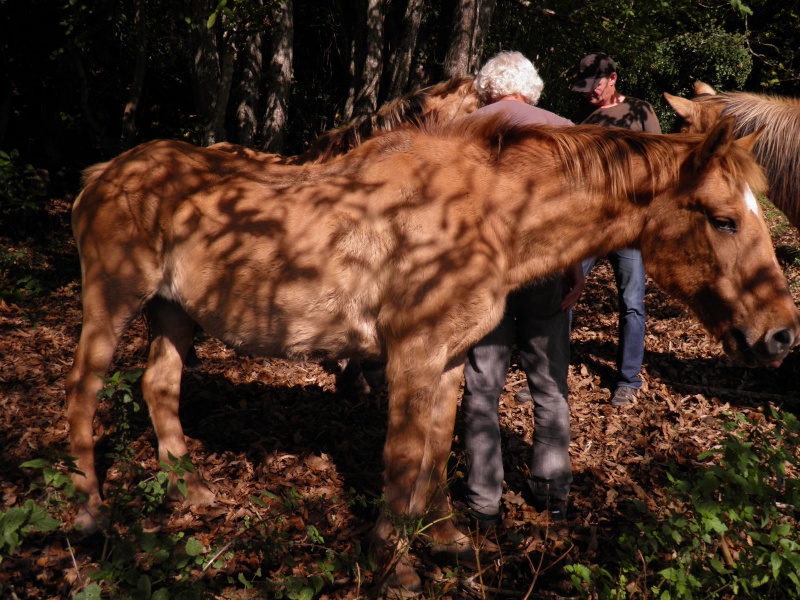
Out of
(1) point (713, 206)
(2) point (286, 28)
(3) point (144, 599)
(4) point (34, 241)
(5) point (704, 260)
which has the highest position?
(2) point (286, 28)

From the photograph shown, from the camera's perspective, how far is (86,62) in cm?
973

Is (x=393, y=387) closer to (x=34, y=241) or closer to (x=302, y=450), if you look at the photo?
(x=302, y=450)

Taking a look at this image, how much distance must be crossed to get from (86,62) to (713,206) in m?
10.3

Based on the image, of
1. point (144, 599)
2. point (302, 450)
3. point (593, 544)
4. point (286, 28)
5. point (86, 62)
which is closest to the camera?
point (144, 599)

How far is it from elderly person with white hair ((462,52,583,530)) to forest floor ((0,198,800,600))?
0.70 ft

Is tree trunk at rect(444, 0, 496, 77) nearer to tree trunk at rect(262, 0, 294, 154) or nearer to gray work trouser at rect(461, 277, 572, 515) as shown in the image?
tree trunk at rect(262, 0, 294, 154)

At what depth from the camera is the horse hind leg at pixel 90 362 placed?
3.75m

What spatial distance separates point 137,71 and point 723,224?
25.0 feet

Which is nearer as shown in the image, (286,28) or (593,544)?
(593,544)

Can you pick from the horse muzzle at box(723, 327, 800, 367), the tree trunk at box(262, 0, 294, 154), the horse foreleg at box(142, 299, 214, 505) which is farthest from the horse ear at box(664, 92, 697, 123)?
the tree trunk at box(262, 0, 294, 154)

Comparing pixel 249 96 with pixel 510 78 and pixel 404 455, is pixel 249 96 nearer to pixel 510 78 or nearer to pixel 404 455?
pixel 510 78

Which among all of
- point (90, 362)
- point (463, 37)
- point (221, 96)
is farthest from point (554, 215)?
point (221, 96)

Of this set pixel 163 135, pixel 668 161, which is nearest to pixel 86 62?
pixel 163 135

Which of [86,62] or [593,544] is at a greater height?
[86,62]
